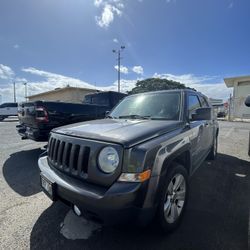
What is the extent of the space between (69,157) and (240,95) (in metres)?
28.2

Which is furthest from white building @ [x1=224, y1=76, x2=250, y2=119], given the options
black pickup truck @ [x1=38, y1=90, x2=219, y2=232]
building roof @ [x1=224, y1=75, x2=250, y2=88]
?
black pickup truck @ [x1=38, y1=90, x2=219, y2=232]

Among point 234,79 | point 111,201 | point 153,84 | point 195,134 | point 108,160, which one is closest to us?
→ point 111,201

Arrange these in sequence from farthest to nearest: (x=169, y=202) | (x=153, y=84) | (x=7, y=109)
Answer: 1. (x=153, y=84)
2. (x=7, y=109)
3. (x=169, y=202)

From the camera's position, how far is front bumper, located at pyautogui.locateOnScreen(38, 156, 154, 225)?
5.42 ft

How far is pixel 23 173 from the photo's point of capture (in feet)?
13.7

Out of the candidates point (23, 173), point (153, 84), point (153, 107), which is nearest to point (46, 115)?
point (23, 173)

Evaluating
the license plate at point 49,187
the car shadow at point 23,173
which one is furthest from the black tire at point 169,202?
the car shadow at point 23,173

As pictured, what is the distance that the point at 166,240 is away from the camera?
2104 millimetres

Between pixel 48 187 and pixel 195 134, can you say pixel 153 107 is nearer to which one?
pixel 195 134

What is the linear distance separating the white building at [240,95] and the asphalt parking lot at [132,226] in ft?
78.0

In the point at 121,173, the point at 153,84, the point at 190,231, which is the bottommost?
the point at 190,231

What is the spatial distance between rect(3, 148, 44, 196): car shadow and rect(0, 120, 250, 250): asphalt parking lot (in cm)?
2

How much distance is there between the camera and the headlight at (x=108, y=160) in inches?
69.9

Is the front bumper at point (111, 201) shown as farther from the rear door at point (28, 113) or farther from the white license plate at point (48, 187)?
the rear door at point (28, 113)
